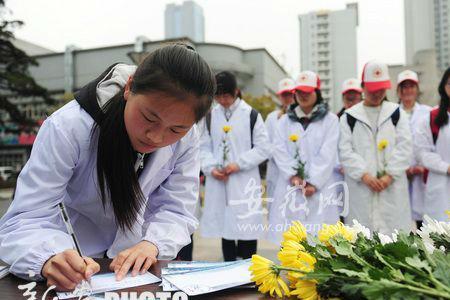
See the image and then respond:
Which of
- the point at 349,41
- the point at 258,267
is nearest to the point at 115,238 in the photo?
the point at 258,267

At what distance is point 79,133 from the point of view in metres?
1.26

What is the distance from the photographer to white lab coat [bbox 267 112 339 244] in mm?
3191

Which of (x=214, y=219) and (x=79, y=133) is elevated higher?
(x=79, y=133)

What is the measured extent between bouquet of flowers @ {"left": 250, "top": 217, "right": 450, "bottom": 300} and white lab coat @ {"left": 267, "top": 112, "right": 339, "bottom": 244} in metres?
2.26

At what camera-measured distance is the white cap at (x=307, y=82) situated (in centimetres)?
332

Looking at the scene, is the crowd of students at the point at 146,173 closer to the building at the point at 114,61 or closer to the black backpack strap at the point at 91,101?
the black backpack strap at the point at 91,101

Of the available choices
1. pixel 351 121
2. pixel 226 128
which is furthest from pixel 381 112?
pixel 226 128

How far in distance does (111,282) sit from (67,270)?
0.35 feet

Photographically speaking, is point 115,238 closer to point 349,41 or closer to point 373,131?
point 373,131

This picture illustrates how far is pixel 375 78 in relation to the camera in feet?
10.3

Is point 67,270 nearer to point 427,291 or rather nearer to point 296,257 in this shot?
point 296,257

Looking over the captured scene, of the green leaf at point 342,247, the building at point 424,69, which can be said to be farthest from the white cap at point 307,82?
the building at point 424,69

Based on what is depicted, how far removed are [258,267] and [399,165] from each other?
252cm

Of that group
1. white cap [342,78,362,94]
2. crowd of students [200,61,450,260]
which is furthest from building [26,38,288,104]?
crowd of students [200,61,450,260]
